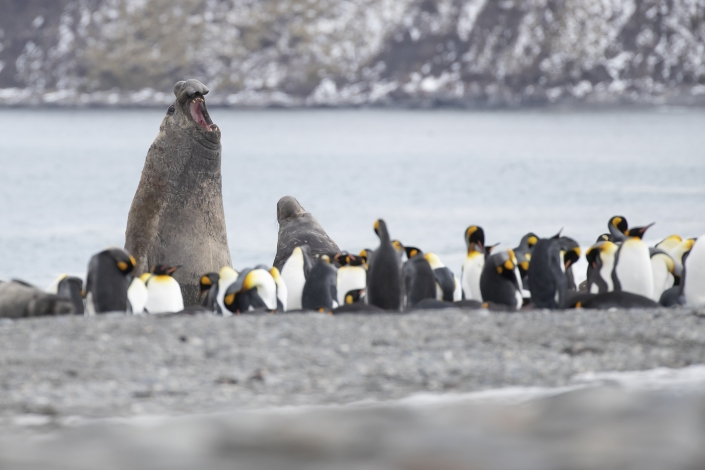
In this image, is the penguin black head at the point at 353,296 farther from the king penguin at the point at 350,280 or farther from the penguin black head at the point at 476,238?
the penguin black head at the point at 476,238

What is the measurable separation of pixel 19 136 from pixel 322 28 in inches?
2679

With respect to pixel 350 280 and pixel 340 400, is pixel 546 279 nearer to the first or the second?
pixel 350 280

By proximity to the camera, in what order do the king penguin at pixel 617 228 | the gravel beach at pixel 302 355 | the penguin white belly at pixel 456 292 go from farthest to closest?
the king penguin at pixel 617 228
the penguin white belly at pixel 456 292
the gravel beach at pixel 302 355

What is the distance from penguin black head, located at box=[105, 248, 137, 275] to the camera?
5.86 meters

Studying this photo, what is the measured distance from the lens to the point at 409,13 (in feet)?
395

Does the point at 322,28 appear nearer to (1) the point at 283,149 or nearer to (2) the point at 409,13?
(2) the point at 409,13

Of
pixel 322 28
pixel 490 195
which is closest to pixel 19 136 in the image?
pixel 490 195

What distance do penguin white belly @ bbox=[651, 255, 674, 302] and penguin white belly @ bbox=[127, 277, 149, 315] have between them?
138 inches

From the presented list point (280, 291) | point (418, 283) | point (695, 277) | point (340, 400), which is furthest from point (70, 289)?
point (695, 277)

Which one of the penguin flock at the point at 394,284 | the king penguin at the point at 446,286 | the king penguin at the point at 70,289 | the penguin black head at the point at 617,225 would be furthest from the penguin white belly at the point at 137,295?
the penguin black head at the point at 617,225

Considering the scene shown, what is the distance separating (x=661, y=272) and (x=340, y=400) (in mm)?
4163

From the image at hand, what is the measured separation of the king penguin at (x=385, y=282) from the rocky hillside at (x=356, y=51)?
327 feet

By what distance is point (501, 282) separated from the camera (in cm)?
618

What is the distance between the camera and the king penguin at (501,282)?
6172 millimetres
